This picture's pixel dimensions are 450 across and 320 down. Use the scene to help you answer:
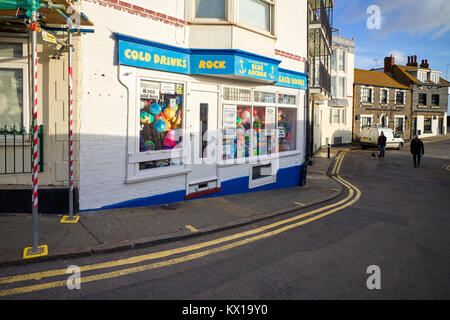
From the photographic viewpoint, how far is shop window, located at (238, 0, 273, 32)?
337 inches

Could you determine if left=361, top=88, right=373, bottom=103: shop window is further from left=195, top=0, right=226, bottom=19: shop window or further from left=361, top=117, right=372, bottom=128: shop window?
left=195, top=0, right=226, bottom=19: shop window

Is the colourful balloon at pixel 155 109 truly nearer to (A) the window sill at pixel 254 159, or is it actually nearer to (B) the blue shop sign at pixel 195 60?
(B) the blue shop sign at pixel 195 60

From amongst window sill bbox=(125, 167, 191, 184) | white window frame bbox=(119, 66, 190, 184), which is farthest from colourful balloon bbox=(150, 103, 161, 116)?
window sill bbox=(125, 167, 191, 184)

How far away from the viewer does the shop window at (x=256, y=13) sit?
855 cm

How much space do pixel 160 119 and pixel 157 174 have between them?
4.22 feet

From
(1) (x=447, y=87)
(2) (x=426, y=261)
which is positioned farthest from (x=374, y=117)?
(2) (x=426, y=261)

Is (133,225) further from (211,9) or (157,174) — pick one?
(211,9)

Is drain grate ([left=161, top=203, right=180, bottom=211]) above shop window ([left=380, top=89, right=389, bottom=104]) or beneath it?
beneath

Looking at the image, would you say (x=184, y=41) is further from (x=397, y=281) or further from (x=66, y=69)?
(x=397, y=281)

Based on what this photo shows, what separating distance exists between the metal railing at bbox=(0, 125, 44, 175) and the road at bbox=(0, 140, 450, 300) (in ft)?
8.39

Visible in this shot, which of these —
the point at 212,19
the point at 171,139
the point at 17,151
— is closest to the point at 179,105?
the point at 171,139

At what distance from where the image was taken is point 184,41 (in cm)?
774

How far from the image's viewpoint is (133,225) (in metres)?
5.68
